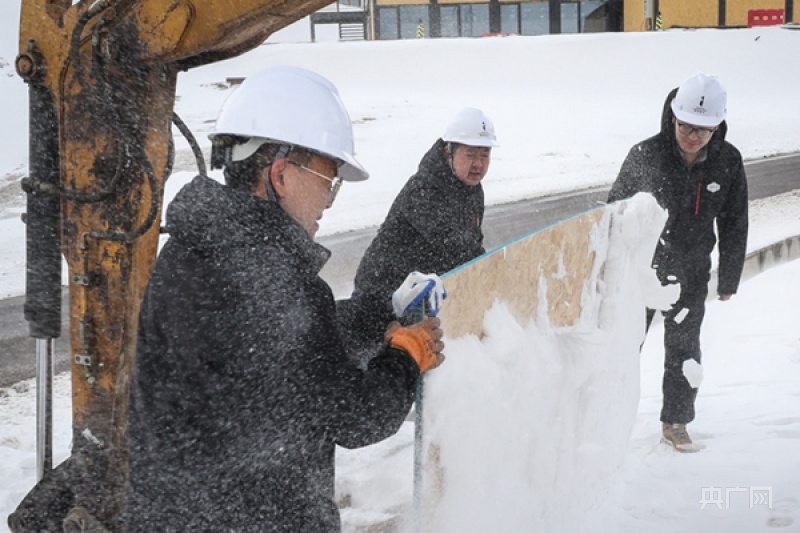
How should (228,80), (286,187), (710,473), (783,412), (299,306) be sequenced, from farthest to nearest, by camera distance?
(228,80) < (783,412) < (710,473) < (286,187) < (299,306)

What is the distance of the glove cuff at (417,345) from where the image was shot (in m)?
2.55

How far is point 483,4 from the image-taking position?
113 feet

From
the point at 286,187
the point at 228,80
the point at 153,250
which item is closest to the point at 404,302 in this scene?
the point at 286,187

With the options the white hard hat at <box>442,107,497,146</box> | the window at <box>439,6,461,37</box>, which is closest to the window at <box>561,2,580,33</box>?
the window at <box>439,6,461,37</box>

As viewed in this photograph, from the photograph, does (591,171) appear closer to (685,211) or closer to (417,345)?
(685,211)

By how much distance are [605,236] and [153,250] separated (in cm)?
204

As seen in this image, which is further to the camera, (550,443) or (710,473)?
(710,473)

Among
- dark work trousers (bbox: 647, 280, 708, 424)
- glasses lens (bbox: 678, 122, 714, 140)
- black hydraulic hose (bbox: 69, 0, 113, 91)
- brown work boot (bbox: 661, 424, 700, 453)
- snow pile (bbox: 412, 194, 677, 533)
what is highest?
black hydraulic hose (bbox: 69, 0, 113, 91)

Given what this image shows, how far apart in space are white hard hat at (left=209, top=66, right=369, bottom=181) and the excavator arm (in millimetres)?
516

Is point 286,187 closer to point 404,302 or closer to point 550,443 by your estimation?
point 404,302

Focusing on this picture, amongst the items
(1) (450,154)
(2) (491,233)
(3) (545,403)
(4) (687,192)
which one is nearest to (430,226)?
(1) (450,154)

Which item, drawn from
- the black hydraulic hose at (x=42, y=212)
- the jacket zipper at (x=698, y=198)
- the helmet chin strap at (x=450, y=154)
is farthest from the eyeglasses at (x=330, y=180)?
the jacket zipper at (x=698, y=198)

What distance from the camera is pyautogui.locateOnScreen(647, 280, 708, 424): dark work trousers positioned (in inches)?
205

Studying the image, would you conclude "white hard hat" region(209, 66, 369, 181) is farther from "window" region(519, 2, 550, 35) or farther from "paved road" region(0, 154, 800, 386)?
"window" region(519, 2, 550, 35)
